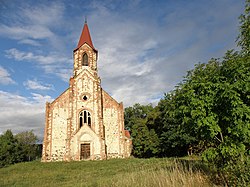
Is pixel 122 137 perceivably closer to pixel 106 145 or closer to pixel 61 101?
pixel 106 145

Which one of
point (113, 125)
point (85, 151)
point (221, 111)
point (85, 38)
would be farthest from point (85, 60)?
point (221, 111)

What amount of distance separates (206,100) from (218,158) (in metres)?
2.05

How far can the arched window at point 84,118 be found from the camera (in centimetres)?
2803

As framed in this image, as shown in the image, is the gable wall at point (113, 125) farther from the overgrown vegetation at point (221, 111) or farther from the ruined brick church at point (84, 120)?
the overgrown vegetation at point (221, 111)

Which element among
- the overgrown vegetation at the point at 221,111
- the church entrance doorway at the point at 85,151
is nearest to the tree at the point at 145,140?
the church entrance doorway at the point at 85,151

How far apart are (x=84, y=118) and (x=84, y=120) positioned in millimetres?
273

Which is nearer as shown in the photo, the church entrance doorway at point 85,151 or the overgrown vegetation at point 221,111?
the overgrown vegetation at point 221,111

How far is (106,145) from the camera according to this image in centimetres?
2844

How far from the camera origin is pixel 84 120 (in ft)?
92.5

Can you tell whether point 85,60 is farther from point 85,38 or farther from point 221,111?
point 221,111

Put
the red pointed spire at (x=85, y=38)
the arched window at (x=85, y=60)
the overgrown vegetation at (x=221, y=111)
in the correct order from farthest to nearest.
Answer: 1. the red pointed spire at (x=85, y=38)
2. the arched window at (x=85, y=60)
3. the overgrown vegetation at (x=221, y=111)

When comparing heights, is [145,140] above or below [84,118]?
below

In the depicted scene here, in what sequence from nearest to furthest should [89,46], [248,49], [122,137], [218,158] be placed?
[218,158] < [248,49] < [122,137] < [89,46]

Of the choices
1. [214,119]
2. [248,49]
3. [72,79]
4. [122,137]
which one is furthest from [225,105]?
[72,79]
